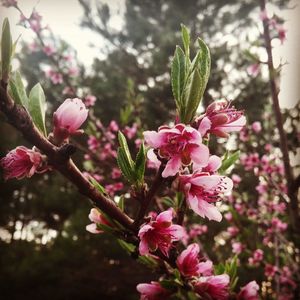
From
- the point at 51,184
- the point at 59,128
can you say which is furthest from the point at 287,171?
the point at 51,184

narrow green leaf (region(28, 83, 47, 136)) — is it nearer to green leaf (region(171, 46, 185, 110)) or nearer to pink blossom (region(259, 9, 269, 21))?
green leaf (region(171, 46, 185, 110))

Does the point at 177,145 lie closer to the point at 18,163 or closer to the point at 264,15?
the point at 18,163

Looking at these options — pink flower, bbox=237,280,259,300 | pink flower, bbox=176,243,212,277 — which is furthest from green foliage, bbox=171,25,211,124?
pink flower, bbox=237,280,259,300

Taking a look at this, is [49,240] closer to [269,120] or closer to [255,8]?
[269,120]

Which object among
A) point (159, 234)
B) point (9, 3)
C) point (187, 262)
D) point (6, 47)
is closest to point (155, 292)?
point (187, 262)

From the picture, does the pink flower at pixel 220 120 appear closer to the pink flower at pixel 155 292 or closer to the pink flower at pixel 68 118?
the pink flower at pixel 68 118

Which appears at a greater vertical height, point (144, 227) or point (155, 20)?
point (155, 20)
